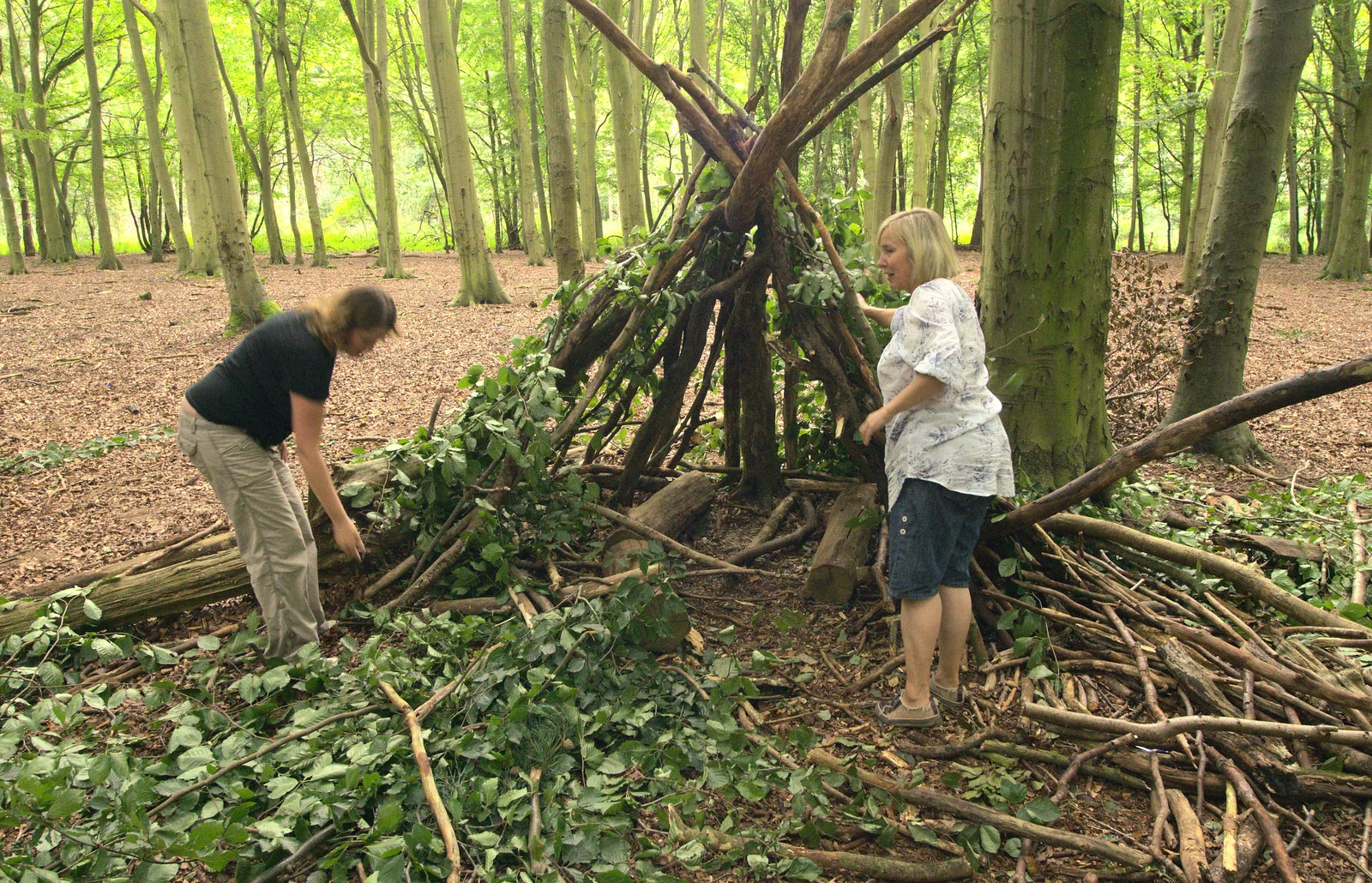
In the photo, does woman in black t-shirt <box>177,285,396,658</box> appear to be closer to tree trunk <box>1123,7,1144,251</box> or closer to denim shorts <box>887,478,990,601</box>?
denim shorts <box>887,478,990,601</box>

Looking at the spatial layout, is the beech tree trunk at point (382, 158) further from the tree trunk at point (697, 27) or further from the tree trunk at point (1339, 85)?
the tree trunk at point (1339, 85)

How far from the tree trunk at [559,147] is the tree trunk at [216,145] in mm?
3487

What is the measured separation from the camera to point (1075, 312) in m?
3.73

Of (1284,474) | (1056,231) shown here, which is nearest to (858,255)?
(1056,231)

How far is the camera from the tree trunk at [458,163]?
1099 centimetres

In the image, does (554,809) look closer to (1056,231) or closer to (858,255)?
(858,255)

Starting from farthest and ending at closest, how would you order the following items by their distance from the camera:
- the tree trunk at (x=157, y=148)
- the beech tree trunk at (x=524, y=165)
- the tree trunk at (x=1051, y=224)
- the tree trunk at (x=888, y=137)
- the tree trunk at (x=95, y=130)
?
the beech tree trunk at (x=524, y=165) → the tree trunk at (x=95, y=130) → the tree trunk at (x=157, y=148) → the tree trunk at (x=888, y=137) → the tree trunk at (x=1051, y=224)

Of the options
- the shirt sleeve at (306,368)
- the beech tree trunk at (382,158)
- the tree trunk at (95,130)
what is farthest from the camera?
the tree trunk at (95,130)

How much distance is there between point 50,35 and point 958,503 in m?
29.9

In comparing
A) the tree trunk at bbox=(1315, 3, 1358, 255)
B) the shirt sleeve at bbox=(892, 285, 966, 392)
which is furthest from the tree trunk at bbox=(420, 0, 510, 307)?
the tree trunk at bbox=(1315, 3, 1358, 255)

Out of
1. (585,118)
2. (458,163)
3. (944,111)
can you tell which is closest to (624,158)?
(458,163)

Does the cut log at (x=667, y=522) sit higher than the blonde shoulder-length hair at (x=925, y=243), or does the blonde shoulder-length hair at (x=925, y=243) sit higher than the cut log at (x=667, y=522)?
the blonde shoulder-length hair at (x=925, y=243)

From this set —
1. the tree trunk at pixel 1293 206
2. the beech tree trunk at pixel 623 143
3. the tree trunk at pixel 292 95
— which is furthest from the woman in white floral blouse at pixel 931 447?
the tree trunk at pixel 1293 206

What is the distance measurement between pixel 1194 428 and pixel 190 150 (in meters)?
15.2
